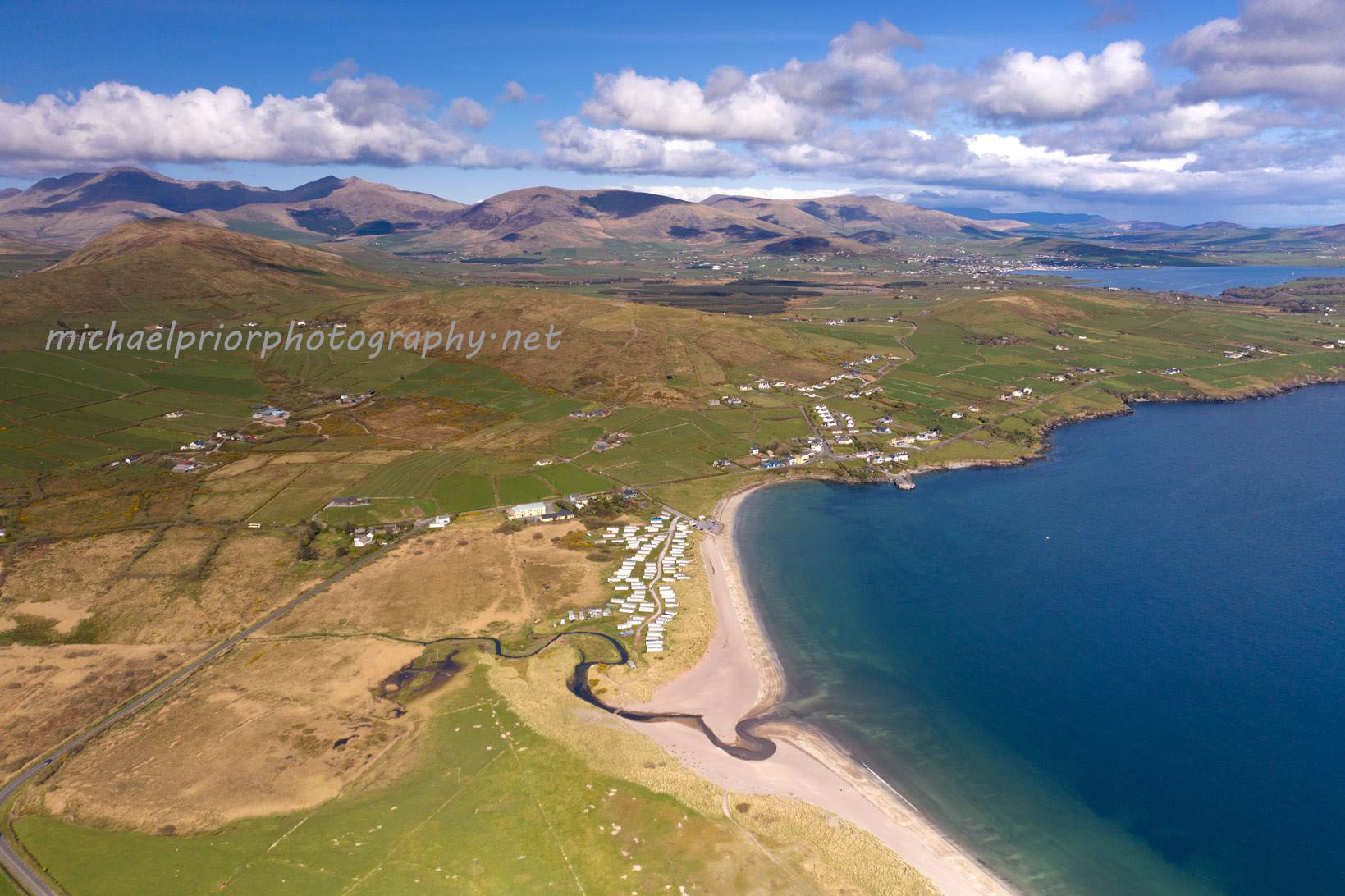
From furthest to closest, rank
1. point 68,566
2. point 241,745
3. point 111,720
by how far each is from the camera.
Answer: point 68,566 → point 111,720 → point 241,745

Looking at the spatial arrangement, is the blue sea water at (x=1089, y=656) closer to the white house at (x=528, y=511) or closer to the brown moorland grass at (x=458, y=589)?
the brown moorland grass at (x=458, y=589)

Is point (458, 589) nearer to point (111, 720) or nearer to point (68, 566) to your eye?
point (111, 720)

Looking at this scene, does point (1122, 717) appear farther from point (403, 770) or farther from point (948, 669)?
point (403, 770)

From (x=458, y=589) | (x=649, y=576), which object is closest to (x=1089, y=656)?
(x=649, y=576)

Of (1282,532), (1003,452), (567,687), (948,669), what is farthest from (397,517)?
(1282,532)

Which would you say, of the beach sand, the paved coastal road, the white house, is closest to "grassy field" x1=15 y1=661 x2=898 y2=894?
the paved coastal road

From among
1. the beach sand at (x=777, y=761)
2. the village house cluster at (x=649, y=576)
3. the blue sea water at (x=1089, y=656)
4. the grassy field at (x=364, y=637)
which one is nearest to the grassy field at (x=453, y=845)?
the grassy field at (x=364, y=637)
